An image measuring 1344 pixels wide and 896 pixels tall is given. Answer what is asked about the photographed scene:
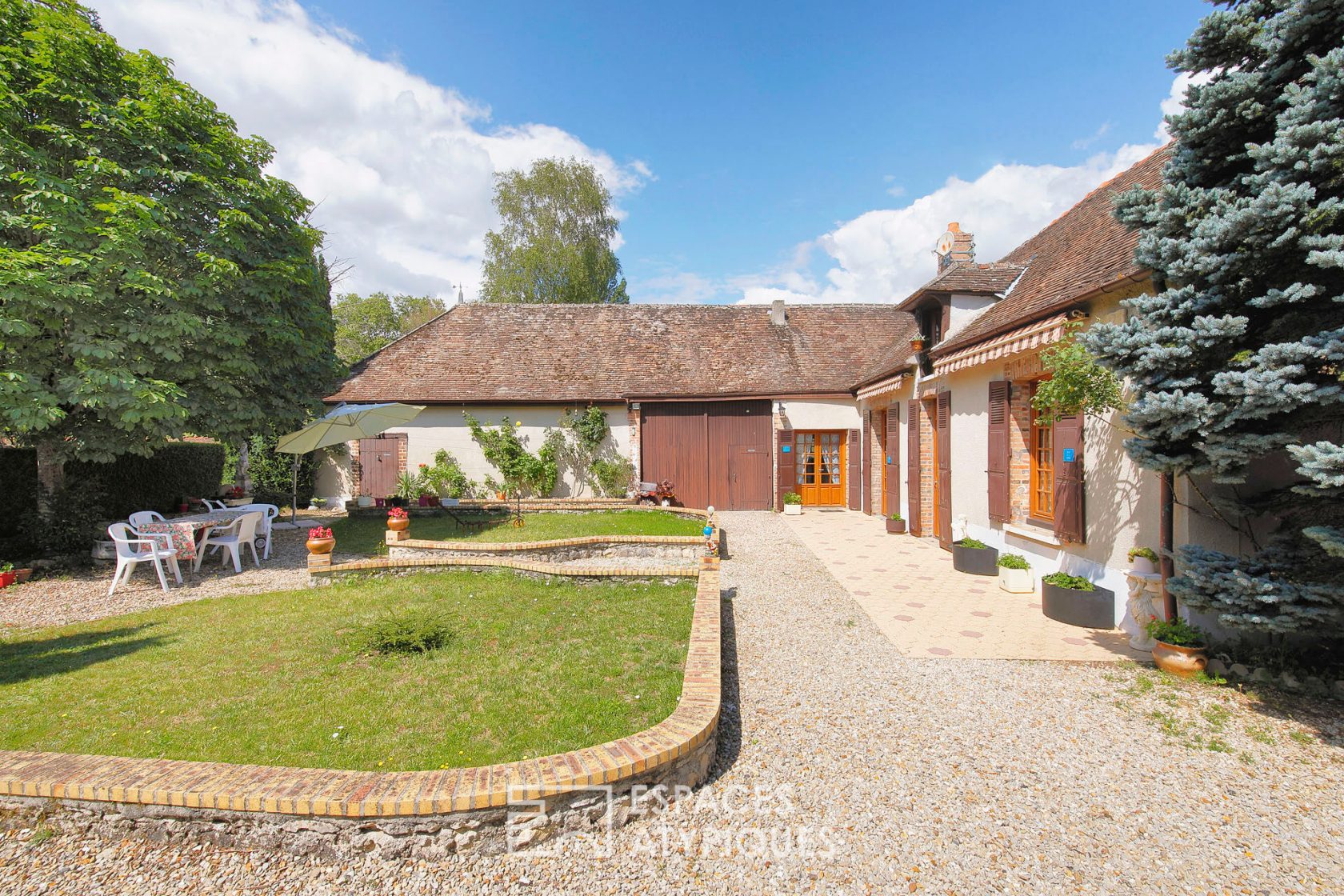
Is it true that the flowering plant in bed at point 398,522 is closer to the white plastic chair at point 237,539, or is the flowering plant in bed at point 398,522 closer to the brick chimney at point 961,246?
the white plastic chair at point 237,539

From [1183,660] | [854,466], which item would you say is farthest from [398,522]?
[854,466]

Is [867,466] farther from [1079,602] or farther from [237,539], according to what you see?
[237,539]

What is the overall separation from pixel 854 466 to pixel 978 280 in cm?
762

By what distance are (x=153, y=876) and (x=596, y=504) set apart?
13.2m

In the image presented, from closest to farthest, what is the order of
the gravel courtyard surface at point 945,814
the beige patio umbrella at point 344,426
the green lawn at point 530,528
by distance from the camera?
the gravel courtyard surface at point 945,814 → the beige patio umbrella at point 344,426 → the green lawn at point 530,528

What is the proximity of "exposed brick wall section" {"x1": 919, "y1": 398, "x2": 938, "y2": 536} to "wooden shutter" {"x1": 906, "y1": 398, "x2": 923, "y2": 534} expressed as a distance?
0.06 m

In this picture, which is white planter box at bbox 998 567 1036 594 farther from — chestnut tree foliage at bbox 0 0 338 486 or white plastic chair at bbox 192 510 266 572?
chestnut tree foliage at bbox 0 0 338 486

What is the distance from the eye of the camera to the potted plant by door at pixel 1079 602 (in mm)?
7266

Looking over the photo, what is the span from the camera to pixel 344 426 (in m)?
12.4

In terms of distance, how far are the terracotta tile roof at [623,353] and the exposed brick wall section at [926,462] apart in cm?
531

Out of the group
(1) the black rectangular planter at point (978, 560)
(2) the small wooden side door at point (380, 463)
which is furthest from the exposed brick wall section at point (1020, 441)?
(2) the small wooden side door at point (380, 463)

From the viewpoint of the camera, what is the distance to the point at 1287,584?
4.97 meters

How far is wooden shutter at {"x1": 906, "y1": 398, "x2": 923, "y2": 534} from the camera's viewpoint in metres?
13.3

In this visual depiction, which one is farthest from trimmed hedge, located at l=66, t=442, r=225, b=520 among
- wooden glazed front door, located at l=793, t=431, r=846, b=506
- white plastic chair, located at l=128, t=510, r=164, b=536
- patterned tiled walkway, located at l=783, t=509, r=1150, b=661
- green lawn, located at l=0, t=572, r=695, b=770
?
wooden glazed front door, located at l=793, t=431, r=846, b=506
